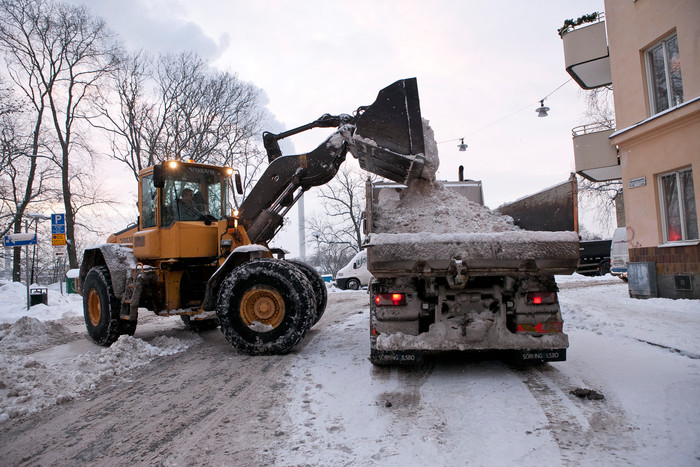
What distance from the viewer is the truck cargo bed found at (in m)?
4.39

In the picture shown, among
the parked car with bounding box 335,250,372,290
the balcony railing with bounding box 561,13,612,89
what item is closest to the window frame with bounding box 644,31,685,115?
the balcony railing with bounding box 561,13,612,89

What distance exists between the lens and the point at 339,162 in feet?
22.4

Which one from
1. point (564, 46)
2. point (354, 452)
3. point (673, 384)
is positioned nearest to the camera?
point (354, 452)

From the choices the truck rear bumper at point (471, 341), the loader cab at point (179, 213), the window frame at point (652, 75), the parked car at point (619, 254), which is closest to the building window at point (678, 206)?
the window frame at point (652, 75)

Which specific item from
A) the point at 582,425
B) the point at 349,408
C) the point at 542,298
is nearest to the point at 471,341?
the point at 542,298

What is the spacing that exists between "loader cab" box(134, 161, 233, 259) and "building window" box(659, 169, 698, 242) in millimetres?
9991

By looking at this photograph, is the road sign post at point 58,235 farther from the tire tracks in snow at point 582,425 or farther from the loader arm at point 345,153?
the tire tracks in snow at point 582,425

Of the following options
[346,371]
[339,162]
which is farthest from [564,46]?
[346,371]

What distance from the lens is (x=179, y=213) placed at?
6996 millimetres

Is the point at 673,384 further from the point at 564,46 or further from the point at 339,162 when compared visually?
the point at 564,46

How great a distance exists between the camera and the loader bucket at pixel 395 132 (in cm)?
563

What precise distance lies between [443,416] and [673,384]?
2.36m

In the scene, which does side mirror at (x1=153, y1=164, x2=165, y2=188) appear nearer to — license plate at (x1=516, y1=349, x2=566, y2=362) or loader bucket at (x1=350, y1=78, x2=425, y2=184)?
loader bucket at (x1=350, y1=78, x2=425, y2=184)

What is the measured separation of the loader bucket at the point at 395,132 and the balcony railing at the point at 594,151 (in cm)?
1000
